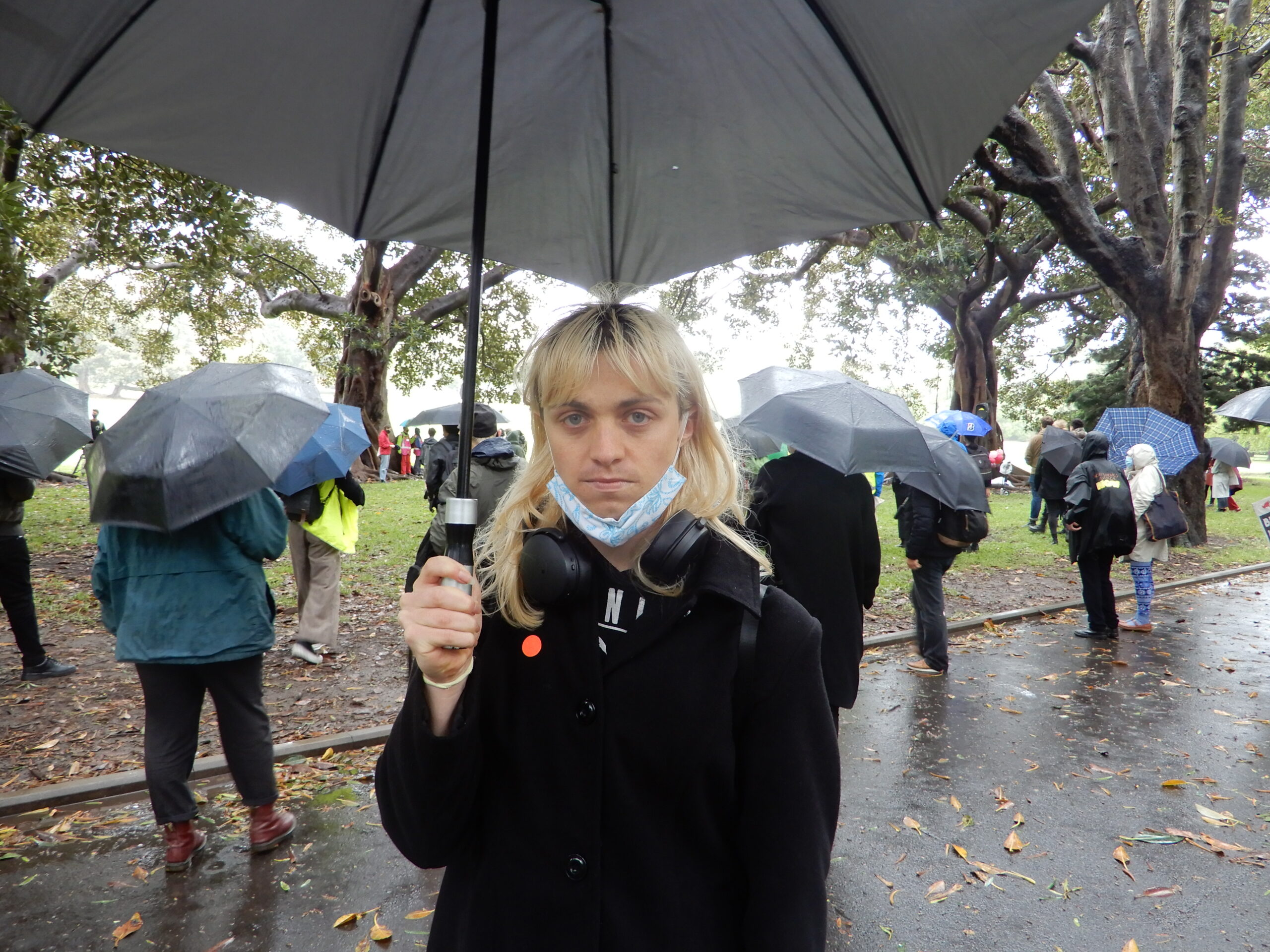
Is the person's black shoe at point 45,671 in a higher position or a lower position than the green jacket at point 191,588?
lower

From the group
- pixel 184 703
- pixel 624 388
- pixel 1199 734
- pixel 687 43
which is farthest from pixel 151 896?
pixel 1199 734

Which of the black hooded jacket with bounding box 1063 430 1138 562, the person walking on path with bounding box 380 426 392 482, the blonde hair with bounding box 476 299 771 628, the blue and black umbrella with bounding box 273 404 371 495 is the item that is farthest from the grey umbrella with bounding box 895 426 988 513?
the person walking on path with bounding box 380 426 392 482

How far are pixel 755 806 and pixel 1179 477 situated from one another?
16731 mm

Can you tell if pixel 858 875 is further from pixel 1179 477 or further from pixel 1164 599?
pixel 1179 477

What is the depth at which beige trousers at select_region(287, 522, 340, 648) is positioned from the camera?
22.6 feet

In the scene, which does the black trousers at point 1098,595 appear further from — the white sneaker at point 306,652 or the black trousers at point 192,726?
the black trousers at point 192,726

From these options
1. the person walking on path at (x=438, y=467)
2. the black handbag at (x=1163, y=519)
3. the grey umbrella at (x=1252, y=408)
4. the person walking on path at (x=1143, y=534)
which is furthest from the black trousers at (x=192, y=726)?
the grey umbrella at (x=1252, y=408)

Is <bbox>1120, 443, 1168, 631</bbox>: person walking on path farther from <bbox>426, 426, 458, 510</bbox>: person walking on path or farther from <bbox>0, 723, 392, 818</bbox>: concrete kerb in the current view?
<bbox>0, 723, 392, 818</bbox>: concrete kerb

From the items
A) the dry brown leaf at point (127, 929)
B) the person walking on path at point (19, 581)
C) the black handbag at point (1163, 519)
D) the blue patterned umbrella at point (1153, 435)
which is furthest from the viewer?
the blue patterned umbrella at point (1153, 435)

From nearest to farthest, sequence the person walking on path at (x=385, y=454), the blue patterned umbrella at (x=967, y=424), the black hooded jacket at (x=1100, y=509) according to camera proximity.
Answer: the black hooded jacket at (x=1100, y=509), the blue patterned umbrella at (x=967, y=424), the person walking on path at (x=385, y=454)

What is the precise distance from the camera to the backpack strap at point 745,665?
1477 mm

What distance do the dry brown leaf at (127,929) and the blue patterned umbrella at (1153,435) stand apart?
40.3 ft

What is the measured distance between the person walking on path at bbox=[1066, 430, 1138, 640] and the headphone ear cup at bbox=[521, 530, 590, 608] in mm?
8158

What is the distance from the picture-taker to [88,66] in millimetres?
1833
